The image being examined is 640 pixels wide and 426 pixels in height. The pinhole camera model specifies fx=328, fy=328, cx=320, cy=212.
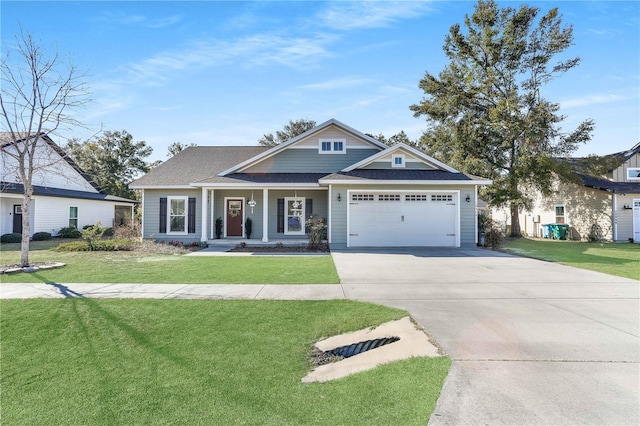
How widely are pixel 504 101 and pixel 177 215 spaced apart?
2200cm

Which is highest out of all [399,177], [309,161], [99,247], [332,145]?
[332,145]

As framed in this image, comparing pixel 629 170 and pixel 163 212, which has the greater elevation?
pixel 629 170

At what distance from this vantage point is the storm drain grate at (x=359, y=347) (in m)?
4.00

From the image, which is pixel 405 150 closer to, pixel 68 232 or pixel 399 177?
pixel 399 177

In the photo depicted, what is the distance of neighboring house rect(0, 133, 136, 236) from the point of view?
18.1 metres

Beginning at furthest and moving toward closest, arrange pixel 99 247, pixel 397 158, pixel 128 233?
pixel 128 233
pixel 397 158
pixel 99 247

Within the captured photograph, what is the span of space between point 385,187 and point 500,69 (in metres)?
16.3

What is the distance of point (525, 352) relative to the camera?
152 inches

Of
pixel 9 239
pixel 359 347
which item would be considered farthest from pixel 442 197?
pixel 9 239

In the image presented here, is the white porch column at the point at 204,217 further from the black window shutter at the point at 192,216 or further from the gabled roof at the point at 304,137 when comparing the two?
the gabled roof at the point at 304,137

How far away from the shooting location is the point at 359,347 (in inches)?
164

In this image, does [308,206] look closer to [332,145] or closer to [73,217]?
[332,145]

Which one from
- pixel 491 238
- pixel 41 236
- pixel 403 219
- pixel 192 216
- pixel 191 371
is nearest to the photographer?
pixel 191 371

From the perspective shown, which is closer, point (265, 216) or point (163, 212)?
point (265, 216)
